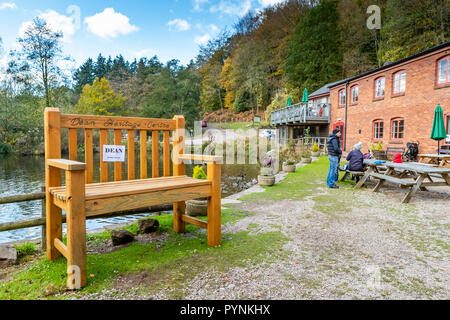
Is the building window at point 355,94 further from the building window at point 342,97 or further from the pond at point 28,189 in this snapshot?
the pond at point 28,189

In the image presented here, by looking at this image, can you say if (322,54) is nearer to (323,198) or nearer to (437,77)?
(437,77)

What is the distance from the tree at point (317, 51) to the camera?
3438 cm

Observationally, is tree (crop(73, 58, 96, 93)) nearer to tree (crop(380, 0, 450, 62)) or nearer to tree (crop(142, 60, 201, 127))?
tree (crop(142, 60, 201, 127))

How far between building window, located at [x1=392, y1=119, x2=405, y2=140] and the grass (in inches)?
604

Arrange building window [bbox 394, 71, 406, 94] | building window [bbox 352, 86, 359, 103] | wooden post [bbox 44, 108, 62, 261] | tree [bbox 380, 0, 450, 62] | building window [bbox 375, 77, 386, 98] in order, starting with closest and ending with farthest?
wooden post [bbox 44, 108, 62, 261], building window [bbox 394, 71, 406, 94], building window [bbox 375, 77, 386, 98], building window [bbox 352, 86, 359, 103], tree [bbox 380, 0, 450, 62]

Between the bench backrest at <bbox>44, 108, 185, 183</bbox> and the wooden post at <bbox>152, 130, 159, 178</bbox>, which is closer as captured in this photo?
the bench backrest at <bbox>44, 108, 185, 183</bbox>

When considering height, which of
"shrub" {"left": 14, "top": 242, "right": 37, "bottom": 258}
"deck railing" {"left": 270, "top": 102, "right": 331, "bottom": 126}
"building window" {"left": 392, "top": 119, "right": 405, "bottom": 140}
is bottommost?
"shrub" {"left": 14, "top": 242, "right": 37, "bottom": 258}

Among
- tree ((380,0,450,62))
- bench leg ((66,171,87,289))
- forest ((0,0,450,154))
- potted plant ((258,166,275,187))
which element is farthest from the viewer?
forest ((0,0,450,154))

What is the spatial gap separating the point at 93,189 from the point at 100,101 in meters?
42.1

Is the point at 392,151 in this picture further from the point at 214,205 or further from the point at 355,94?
the point at 214,205

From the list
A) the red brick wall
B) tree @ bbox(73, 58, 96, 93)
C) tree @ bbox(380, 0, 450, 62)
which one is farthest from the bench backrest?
tree @ bbox(73, 58, 96, 93)

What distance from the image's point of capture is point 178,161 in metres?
3.86

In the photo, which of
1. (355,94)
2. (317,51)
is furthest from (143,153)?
(317,51)

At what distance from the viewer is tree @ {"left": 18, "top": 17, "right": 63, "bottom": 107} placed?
24.3 m
